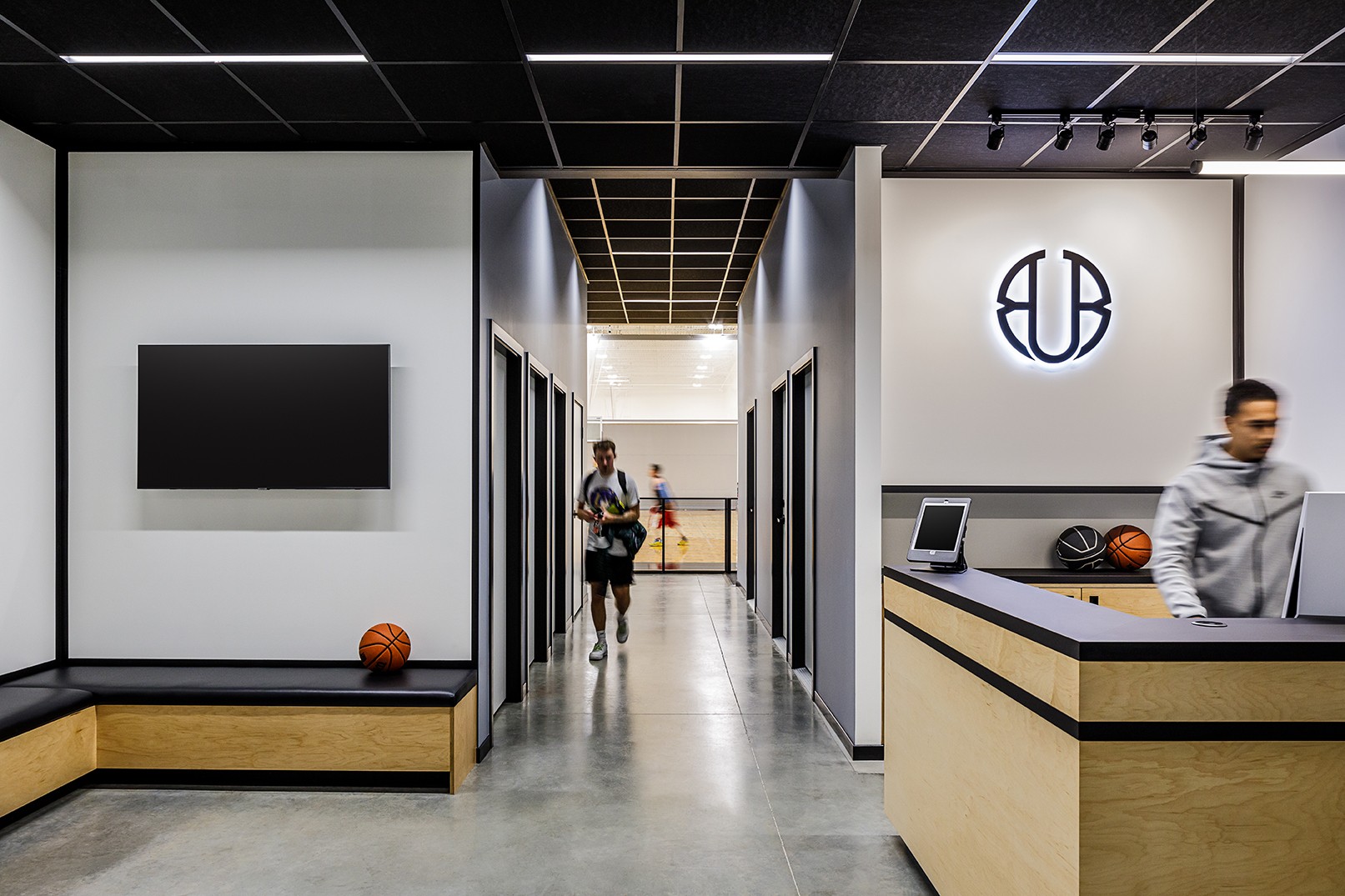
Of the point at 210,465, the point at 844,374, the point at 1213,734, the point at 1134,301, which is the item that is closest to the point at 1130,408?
the point at 1134,301

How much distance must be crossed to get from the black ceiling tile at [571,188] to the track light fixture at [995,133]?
2.48 meters

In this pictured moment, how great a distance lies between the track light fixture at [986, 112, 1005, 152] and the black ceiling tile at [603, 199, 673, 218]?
230cm

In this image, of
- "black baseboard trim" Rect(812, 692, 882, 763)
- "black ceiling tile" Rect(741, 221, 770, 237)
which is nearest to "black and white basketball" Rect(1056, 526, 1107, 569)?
"black baseboard trim" Rect(812, 692, 882, 763)

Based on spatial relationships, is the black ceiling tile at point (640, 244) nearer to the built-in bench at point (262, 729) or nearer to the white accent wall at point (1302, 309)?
the white accent wall at point (1302, 309)

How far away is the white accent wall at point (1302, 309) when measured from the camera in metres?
4.23

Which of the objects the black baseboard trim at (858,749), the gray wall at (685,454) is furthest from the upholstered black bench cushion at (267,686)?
the gray wall at (685,454)

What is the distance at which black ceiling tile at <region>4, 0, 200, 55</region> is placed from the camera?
9.73 ft

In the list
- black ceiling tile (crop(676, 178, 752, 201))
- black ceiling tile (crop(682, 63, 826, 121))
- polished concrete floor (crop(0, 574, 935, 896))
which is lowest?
polished concrete floor (crop(0, 574, 935, 896))

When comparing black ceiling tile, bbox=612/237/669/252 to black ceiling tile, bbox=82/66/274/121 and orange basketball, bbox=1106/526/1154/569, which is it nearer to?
black ceiling tile, bbox=82/66/274/121

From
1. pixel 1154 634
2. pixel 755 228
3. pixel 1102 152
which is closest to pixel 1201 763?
pixel 1154 634

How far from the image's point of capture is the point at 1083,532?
179 inches

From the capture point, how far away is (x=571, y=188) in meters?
5.66

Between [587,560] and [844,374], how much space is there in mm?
2637

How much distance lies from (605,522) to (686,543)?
22.6 feet
